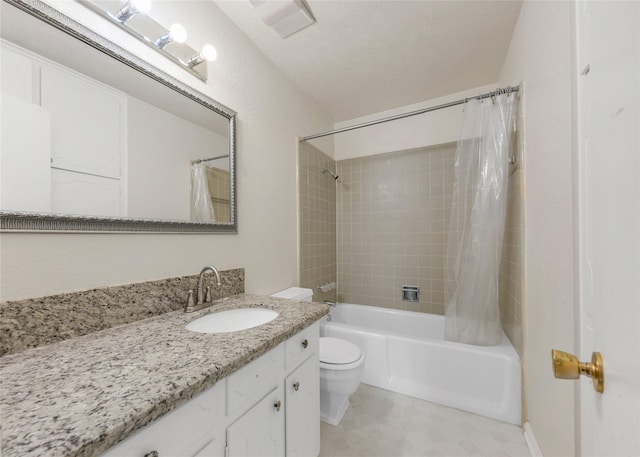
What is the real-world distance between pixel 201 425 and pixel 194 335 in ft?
0.94

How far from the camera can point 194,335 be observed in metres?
0.85

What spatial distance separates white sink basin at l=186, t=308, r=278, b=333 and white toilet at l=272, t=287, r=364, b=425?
54 cm

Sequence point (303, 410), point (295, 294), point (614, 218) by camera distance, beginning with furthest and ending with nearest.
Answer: point (295, 294) < point (303, 410) < point (614, 218)

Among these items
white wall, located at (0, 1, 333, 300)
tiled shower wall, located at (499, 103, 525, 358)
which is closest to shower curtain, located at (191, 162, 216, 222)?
white wall, located at (0, 1, 333, 300)

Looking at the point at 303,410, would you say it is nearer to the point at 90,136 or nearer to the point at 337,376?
the point at 337,376

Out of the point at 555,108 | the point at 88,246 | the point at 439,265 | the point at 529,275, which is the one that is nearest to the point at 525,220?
the point at 529,275

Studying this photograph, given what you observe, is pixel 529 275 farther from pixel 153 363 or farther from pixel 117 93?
pixel 117 93

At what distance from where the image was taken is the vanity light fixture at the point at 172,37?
1.09 metres

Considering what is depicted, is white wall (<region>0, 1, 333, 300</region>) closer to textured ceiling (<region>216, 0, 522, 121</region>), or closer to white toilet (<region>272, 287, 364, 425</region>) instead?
textured ceiling (<region>216, 0, 522, 121</region>)

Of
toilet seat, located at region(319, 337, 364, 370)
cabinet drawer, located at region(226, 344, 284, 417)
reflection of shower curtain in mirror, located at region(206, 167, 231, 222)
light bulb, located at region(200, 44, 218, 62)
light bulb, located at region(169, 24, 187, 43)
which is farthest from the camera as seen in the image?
Answer: toilet seat, located at region(319, 337, 364, 370)

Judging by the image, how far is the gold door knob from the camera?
0.42 meters

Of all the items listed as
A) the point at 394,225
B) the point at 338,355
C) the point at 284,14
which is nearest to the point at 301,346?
the point at 338,355

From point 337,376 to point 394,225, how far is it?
164 cm

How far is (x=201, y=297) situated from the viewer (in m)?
1.20
